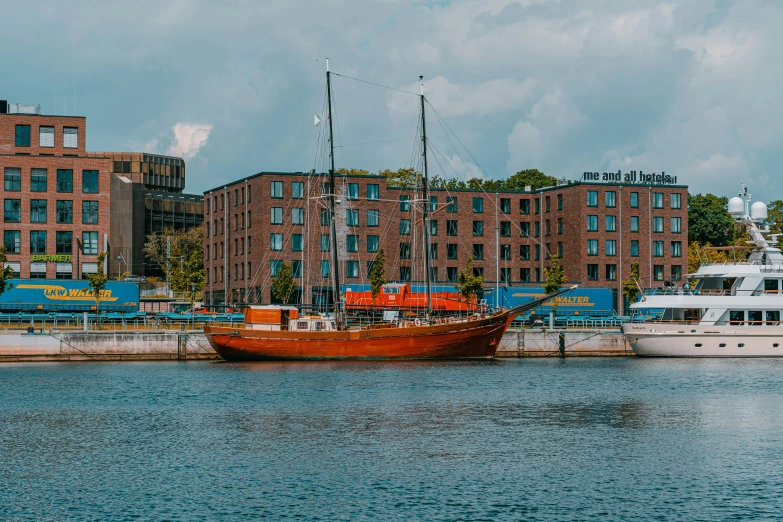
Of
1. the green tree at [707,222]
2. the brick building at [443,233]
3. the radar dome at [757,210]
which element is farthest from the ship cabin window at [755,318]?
the green tree at [707,222]

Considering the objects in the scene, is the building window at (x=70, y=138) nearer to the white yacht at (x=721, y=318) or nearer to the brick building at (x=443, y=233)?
the brick building at (x=443, y=233)

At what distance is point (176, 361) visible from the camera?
83812mm

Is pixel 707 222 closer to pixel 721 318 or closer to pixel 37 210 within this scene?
pixel 721 318

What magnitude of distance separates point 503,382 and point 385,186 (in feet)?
218

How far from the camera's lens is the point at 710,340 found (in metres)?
82.6

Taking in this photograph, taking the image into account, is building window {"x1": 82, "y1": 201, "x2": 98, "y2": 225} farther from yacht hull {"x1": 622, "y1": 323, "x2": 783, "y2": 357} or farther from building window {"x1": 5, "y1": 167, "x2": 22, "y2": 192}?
yacht hull {"x1": 622, "y1": 323, "x2": 783, "y2": 357}

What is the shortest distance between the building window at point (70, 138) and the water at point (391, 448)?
62.3 metres

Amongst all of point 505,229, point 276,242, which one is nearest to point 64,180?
point 276,242

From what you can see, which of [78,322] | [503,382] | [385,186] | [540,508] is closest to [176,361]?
[78,322]

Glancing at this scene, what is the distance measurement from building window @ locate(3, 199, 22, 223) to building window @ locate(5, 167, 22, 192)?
1.34m

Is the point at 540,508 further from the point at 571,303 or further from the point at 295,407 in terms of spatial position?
the point at 571,303

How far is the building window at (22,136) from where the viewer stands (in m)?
122

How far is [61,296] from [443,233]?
49.3m

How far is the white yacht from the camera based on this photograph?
270 feet
